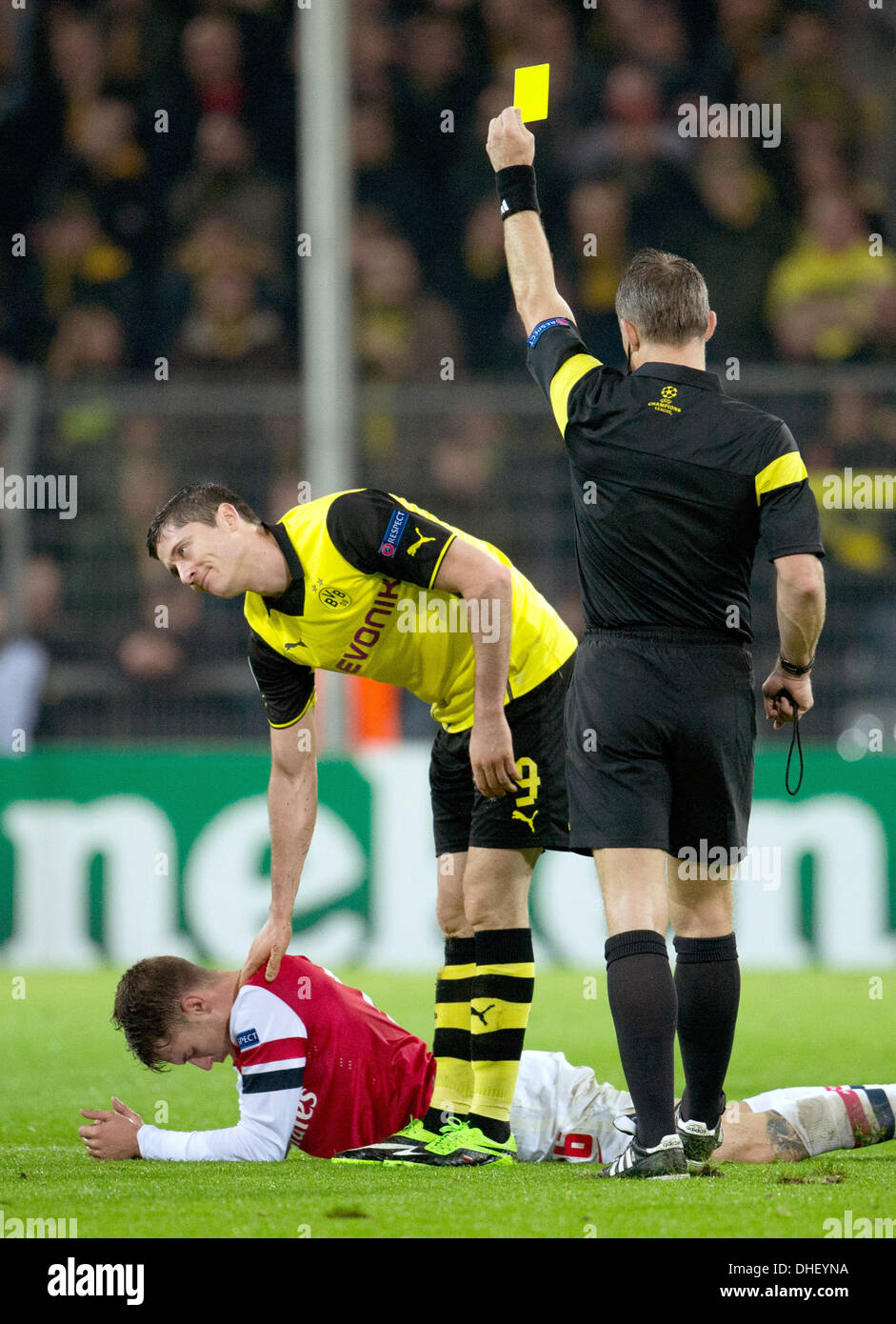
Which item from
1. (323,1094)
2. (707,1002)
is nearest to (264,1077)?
(323,1094)

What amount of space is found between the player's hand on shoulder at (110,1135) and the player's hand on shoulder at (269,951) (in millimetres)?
453

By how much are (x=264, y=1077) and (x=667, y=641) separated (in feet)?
4.75

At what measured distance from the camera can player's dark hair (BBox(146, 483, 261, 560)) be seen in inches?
177

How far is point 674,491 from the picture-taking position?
4.02 metres

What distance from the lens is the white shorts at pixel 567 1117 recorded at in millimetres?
4637

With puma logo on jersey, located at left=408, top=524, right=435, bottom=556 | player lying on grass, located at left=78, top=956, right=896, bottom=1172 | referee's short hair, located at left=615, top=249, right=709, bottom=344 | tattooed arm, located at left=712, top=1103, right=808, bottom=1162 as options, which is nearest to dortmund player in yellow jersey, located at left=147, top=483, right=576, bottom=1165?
puma logo on jersey, located at left=408, top=524, right=435, bottom=556

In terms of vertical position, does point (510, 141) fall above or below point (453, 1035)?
above

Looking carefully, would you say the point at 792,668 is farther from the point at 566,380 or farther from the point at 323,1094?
the point at 323,1094

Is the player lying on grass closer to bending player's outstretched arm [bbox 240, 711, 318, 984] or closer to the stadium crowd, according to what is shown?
bending player's outstretched arm [bbox 240, 711, 318, 984]

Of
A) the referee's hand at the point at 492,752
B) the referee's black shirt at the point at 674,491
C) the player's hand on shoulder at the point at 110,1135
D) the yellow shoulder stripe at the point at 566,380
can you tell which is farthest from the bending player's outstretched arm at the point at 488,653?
the player's hand on shoulder at the point at 110,1135

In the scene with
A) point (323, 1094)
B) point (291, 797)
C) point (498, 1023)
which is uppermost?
point (291, 797)

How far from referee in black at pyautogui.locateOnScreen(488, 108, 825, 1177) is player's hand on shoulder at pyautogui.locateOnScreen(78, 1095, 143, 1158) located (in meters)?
1.22

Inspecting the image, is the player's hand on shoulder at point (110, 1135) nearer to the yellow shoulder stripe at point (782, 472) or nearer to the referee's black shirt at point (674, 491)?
the referee's black shirt at point (674, 491)
